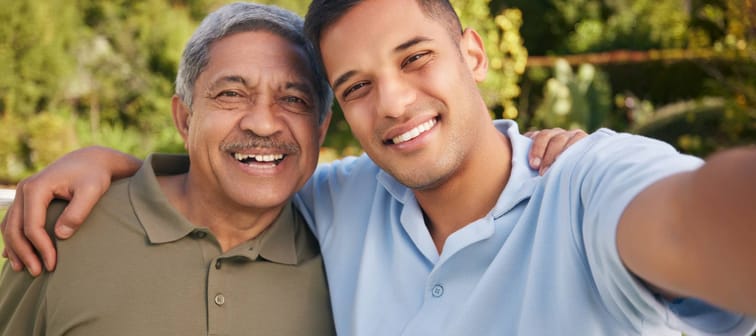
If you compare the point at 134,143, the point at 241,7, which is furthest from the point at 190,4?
the point at 241,7

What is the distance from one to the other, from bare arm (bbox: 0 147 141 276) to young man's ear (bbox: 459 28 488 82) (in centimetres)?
116

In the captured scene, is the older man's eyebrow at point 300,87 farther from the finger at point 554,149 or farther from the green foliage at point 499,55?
the green foliage at point 499,55

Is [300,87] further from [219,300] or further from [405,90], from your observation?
[219,300]

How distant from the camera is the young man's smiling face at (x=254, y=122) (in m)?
2.24

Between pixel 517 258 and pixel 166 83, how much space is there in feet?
30.9

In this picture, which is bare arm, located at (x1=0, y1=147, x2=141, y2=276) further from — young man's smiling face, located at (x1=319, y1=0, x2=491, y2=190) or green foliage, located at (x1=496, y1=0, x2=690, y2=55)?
green foliage, located at (x1=496, y1=0, x2=690, y2=55)

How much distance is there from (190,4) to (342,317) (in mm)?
9939

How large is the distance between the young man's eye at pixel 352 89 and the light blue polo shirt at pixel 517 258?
34 cm

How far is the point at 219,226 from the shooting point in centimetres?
232

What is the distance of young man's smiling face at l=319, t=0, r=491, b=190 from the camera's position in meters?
2.00

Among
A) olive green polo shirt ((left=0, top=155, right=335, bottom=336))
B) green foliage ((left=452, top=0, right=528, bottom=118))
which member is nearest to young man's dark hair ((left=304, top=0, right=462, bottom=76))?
olive green polo shirt ((left=0, top=155, right=335, bottom=336))

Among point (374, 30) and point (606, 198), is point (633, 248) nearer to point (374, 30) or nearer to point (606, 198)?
point (606, 198)

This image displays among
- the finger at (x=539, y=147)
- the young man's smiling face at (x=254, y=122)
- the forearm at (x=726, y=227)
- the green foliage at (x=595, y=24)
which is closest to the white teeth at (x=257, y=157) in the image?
the young man's smiling face at (x=254, y=122)

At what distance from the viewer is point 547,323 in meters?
1.68
